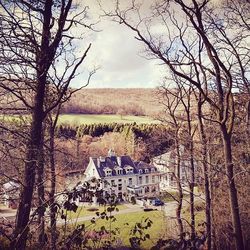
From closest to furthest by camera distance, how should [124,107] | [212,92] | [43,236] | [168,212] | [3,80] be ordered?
[43,236], [3,80], [212,92], [168,212], [124,107]

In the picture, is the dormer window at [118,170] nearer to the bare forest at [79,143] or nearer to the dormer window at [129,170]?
the dormer window at [129,170]

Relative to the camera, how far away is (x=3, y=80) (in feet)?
15.7

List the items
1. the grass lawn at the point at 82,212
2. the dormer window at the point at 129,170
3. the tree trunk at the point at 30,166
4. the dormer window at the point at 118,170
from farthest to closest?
the dormer window at the point at 129,170, the dormer window at the point at 118,170, the tree trunk at the point at 30,166, the grass lawn at the point at 82,212

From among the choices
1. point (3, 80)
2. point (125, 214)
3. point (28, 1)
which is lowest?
point (125, 214)

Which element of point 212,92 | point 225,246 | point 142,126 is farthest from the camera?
point 142,126

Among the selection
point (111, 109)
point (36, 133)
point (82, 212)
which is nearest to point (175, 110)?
point (36, 133)

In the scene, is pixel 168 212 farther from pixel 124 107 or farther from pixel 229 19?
pixel 124 107

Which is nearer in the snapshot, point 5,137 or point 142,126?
point 5,137

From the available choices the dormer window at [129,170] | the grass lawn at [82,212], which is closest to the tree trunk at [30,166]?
the grass lawn at [82,212]

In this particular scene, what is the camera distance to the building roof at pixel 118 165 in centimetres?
3627

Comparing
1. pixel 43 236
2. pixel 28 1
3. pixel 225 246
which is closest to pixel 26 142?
pixel 43 236

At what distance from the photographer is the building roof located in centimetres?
3627

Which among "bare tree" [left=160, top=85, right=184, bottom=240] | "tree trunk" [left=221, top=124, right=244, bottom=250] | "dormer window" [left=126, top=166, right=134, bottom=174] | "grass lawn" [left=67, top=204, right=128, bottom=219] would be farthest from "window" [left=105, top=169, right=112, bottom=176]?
"tree trunk" [left=221, top=124, right=244, bottom=250]

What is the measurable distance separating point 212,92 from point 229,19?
8.13ft
